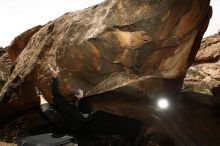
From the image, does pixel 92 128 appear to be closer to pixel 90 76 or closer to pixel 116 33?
pixel 90 76

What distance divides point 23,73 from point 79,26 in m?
4.05

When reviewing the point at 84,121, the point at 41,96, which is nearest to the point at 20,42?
the point at 41,96

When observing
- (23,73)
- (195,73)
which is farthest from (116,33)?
(195,73)

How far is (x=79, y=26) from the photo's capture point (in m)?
10.7

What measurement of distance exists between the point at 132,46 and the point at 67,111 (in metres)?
3.54

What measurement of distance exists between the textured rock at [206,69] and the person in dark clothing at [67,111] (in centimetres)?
835

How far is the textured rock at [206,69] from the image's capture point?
17894mm

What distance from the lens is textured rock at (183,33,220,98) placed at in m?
17.9

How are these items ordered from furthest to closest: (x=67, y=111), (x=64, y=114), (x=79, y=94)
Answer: (x=64, y=114) → (x=67, y=111) → (x=79, y=94)

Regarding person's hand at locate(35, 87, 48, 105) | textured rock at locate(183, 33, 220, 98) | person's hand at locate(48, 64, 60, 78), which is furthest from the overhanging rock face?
textured rock at locate(183, 33, 220, 98)

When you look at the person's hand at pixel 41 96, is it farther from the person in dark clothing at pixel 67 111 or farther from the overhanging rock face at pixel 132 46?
the overhanging rock face at pixel 132 46

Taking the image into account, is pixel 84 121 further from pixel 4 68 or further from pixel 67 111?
pixel 4 68

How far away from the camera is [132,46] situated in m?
9.62

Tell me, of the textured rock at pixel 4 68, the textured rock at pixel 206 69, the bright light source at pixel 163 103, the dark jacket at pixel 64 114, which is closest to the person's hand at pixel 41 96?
the dark jacket at pixel 64 114
